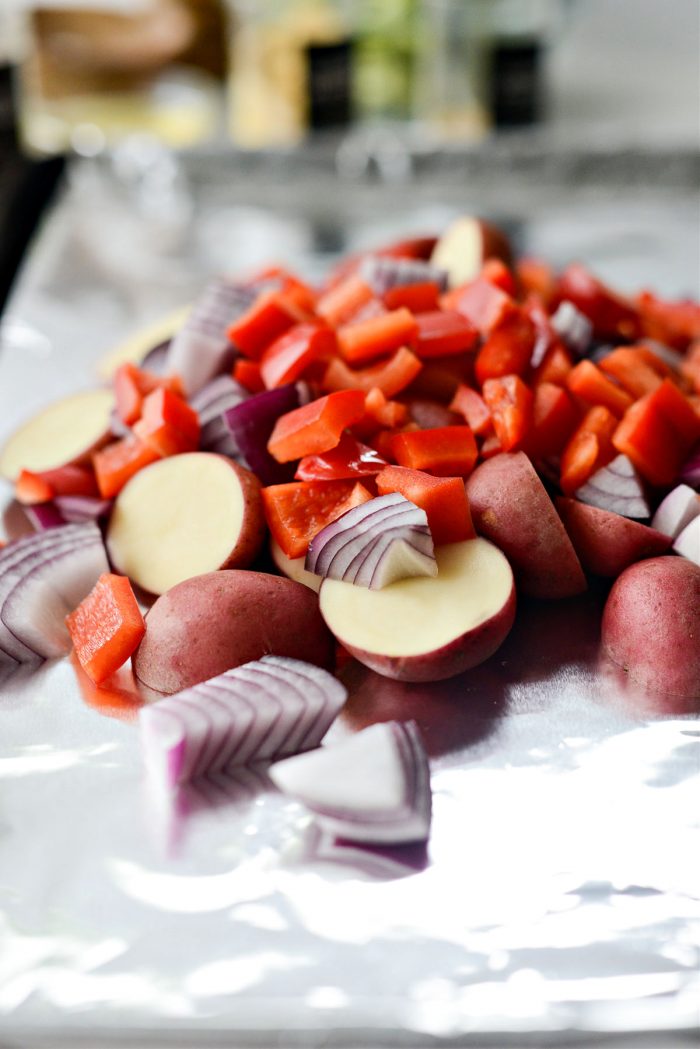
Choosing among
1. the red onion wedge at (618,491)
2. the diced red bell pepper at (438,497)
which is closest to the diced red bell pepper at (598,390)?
the red onion wedge at (618,491)

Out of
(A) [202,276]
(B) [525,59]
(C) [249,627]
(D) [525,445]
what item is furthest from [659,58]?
(C) [249,627]

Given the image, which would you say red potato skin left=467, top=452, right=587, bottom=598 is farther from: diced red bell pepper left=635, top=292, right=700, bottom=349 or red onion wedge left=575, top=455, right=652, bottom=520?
diced red bell pepper left=635, top=292, right=700, bottom=349

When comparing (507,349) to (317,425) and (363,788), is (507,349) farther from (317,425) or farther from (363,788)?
(363,788)

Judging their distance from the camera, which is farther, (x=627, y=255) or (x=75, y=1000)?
(x=627, y=255)

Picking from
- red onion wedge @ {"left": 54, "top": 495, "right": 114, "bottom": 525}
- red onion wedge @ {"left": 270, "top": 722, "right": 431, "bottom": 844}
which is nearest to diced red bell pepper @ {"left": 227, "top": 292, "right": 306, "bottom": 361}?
red onion wedge @ {"left": 54, "top": 495, "right": 114, "bottom": 525}

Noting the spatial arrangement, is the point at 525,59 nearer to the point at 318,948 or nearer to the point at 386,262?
the point at 386,262

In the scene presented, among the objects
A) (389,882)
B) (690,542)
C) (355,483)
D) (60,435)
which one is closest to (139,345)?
(60,435)

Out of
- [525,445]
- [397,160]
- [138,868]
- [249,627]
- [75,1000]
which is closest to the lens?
[75,1000]
